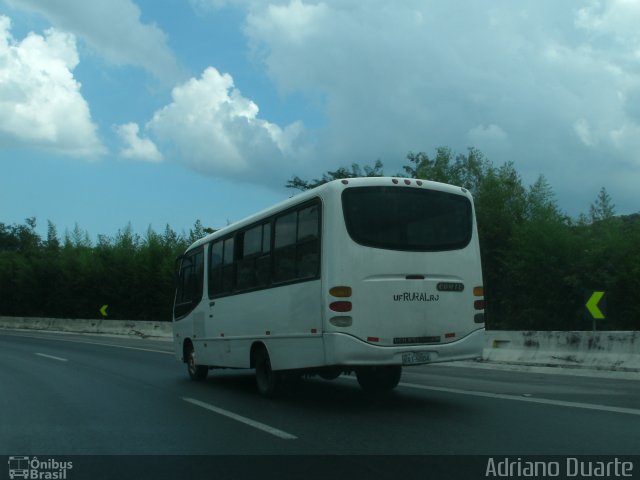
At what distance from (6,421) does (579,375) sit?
10.1m

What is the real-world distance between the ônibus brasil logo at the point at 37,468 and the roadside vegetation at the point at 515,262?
16.5 meters

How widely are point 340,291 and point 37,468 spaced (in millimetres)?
4063

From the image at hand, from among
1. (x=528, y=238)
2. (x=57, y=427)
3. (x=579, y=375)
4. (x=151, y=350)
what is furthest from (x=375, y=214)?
(x=151, y=350)

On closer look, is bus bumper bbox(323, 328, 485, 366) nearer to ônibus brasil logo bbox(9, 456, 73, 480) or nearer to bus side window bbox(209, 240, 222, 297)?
ônibus brasil logo bbox(9, 456, 73, 480)

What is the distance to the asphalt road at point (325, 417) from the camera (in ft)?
23.7

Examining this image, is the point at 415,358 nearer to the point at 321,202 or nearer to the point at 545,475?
the point at 321,202

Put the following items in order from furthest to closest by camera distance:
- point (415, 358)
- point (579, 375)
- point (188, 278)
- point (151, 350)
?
1. point (151, 350)
2. point (188, 278)
3. point (579, 375)
4. point (415, 358)

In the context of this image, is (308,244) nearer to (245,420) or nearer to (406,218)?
(406,218)

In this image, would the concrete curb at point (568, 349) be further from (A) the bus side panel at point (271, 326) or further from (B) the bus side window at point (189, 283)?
(B) the bus side window at point (189, 283)

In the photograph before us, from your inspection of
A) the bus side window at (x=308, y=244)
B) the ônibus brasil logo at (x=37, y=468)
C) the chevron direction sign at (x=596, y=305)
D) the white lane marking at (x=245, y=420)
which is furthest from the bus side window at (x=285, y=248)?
the chevron direction sign at (x=596, y=305)

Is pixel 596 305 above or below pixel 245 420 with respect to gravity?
above

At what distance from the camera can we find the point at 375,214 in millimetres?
9500

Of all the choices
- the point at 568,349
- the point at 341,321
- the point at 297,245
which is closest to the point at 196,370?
the point at 297,245

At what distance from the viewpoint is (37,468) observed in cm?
663
